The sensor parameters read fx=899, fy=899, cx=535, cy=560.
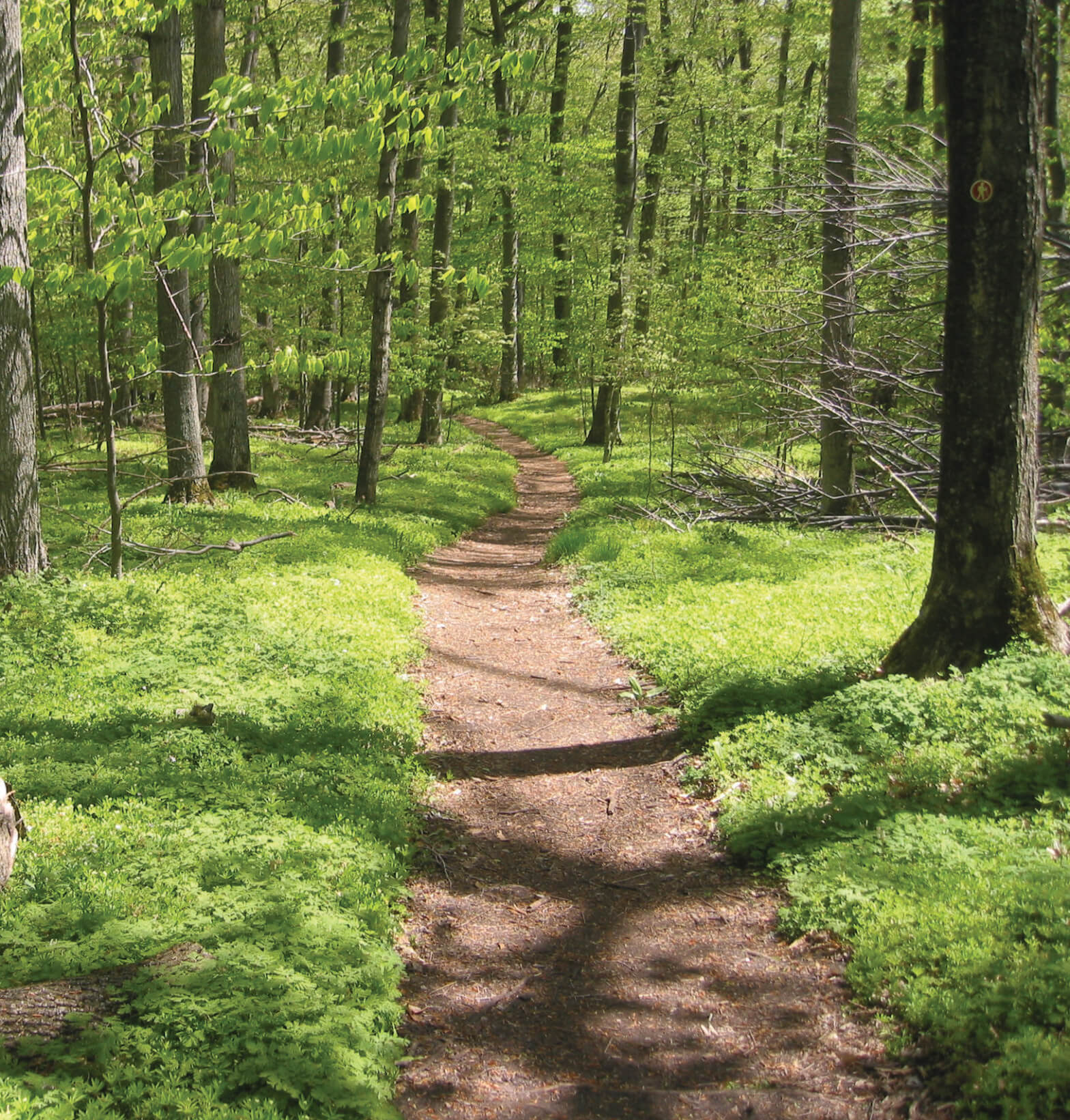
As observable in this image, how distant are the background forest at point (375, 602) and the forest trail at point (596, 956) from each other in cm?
22

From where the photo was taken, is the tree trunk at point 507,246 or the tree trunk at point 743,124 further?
the tree trunk at point 743,124

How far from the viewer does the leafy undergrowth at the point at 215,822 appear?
10.5ft

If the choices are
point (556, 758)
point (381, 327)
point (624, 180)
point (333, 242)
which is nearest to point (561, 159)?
point (624, 180)

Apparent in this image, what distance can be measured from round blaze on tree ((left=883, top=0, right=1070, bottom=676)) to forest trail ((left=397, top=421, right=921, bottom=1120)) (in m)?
2.37

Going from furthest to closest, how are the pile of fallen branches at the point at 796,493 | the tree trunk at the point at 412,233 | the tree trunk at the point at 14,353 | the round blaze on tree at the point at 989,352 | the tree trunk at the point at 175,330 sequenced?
the tree trunk at the point at 412,233 < the tree trunk at the point at 175,330 < the pile of fallen branches at the point at 796,493 < the tree trunk at the point at 14,353 < the round blaze on tree at the point at 989,352

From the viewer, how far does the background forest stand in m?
3.59

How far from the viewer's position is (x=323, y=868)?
4523 mm

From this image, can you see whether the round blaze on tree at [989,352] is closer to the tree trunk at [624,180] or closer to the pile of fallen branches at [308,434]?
the tree trunk at [624,180]

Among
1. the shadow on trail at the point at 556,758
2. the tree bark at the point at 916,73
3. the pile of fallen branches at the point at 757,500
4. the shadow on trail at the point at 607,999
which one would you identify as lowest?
the shadow on trail at the point at 607,999

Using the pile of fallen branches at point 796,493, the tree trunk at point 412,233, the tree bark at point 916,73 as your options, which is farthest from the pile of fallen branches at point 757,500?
the tree bark at point 916,73

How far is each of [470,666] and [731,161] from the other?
23292 mm

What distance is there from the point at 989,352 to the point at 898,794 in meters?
2.87

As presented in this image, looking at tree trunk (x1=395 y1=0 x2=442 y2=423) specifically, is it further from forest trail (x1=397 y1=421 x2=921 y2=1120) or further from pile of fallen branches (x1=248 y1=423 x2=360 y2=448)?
forest trail (x1=397 y1=421 x2=921 y2=1120)

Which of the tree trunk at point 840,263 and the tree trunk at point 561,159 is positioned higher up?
the tree trunk at point 561,159
